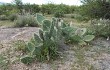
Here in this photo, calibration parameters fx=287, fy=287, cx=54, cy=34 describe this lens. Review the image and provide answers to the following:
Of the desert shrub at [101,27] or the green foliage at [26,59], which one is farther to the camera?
the desert shrub at [101,27]

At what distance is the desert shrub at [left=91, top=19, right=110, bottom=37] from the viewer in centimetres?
677

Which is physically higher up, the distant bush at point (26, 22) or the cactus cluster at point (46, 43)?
the cactus cluster at point (46, 43)

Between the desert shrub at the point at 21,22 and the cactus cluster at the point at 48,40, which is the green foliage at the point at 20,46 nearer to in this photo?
the cactus cluster at the point at 48,40

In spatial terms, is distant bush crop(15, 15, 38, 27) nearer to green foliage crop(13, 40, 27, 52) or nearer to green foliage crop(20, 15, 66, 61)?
green foliage crop(13, 40, 27, 52)

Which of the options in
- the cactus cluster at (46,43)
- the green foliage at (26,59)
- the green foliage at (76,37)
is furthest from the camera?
the green foliage at (76,37)

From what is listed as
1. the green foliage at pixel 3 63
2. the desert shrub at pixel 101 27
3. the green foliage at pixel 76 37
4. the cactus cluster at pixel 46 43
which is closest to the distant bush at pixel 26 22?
the desert shrub at pixel 101 27

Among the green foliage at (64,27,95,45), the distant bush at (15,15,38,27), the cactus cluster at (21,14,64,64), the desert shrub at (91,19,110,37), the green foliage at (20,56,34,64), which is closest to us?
the green foliage at (20,56,34,64)

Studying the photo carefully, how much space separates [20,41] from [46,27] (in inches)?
34.6

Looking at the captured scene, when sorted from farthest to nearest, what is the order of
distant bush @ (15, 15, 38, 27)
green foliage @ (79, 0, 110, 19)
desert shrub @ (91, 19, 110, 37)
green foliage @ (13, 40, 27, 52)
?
distant bush @ (15, 15, 38, 27) → green foliage @ (79, 0, 110, 19) → desert shrub @ (91, 19, 110, 37) → green foliage @ (13, 40, 27, 52)

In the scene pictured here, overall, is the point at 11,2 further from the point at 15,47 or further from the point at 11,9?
the point at 15,47

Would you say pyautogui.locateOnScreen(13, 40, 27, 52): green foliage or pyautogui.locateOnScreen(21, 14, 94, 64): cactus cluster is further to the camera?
pyautogui.locateOnScreen(13, 40, 27, 52): green foliage

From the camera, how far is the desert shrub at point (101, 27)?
6.77 metres

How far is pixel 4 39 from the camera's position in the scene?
6.68 m

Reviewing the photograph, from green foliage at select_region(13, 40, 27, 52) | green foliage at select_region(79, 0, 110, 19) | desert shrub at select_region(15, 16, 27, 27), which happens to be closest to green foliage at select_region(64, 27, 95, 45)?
green foliage at select_region(13, 40, 27, 52)
